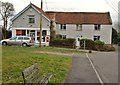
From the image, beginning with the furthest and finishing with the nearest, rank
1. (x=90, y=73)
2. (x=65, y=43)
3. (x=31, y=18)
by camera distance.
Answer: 1. (x=31, y=18)
2. (x=65, y=43)
3. (x=90, y=73)

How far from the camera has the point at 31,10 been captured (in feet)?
184

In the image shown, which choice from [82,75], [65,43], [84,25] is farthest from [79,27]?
[82,75]

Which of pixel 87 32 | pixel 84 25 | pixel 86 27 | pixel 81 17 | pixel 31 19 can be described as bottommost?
pixel 87 32

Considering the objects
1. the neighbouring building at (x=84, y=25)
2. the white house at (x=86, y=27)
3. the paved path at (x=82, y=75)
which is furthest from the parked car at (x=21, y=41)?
the paved path at (x=82, y=75)

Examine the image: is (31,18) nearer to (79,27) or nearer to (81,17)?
(79,27)

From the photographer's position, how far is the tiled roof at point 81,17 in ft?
210

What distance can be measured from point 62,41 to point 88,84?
1543 inches

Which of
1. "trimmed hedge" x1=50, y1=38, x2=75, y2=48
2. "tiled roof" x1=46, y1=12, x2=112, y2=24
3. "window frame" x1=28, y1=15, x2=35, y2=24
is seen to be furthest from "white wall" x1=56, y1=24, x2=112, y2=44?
"trimmed hedge" x1=50, y1=38, x2=75, y2=48

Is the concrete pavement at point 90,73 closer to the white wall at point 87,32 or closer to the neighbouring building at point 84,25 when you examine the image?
the neighbouring building at point 84,25

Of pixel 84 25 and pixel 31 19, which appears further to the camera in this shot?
pixel 84 25

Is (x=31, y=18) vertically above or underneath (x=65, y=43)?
above

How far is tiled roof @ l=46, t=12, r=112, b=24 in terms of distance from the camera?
64.1 metres

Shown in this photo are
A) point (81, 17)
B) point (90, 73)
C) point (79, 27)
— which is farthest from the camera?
point (81, 17)

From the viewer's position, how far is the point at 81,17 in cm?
6619
